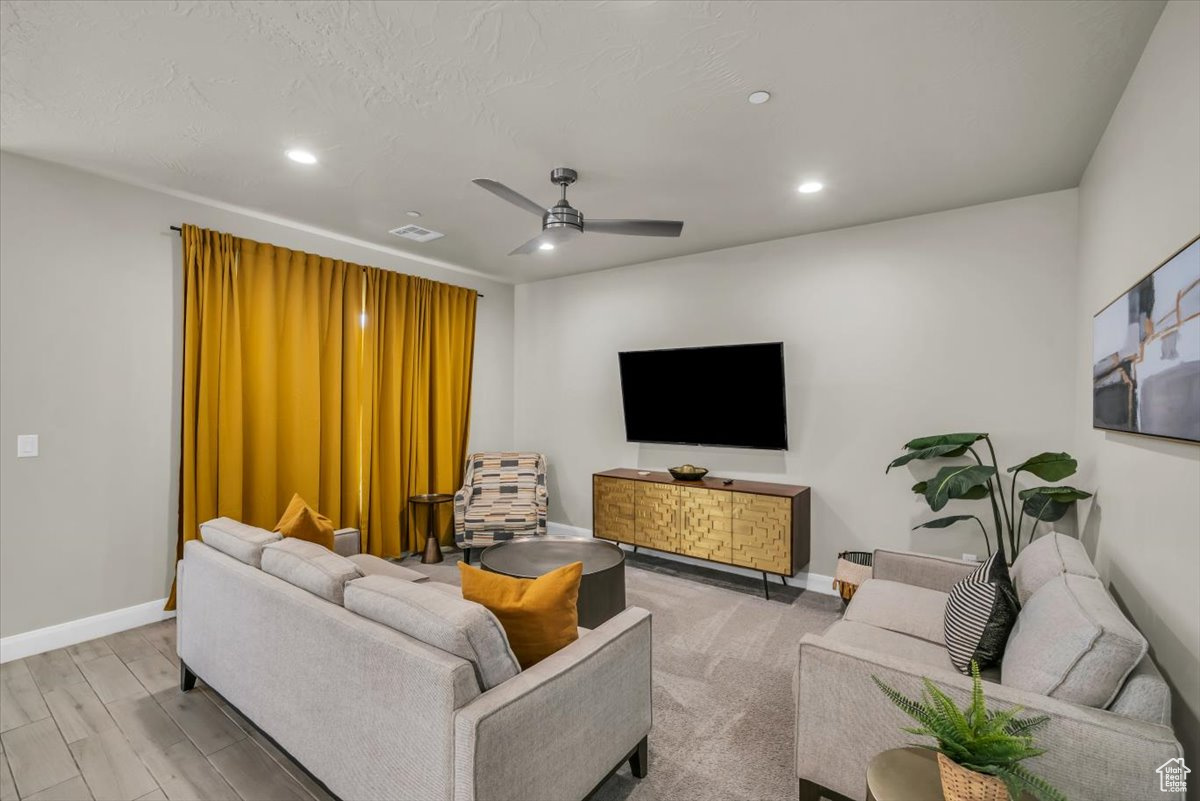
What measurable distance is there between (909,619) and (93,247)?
467 centimetres

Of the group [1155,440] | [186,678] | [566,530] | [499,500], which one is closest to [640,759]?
[1155,440]

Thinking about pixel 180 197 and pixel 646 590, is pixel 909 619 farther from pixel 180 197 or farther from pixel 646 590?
pixel 180 197

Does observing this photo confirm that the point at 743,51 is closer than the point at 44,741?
Yes

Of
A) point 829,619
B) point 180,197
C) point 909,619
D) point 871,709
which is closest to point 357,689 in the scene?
point 871,709

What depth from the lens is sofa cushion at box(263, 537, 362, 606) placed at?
6.18ft

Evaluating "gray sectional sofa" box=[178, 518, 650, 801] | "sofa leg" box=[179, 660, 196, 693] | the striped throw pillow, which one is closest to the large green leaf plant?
the striped throw pillow

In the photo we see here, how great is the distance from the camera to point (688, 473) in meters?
4.34

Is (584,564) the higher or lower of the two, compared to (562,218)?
lower

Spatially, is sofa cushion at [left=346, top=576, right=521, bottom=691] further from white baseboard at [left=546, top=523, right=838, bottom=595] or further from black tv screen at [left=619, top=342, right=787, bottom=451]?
black tv screen at [left=619, top=342, right=787, bottom=451]

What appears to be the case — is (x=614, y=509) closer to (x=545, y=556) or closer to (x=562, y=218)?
(x=545, y=556)

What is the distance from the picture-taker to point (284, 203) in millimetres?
3578

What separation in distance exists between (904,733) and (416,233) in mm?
4096

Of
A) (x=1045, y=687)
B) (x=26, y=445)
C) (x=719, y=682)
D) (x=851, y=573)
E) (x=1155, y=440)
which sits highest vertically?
(x=1155, y=440)
